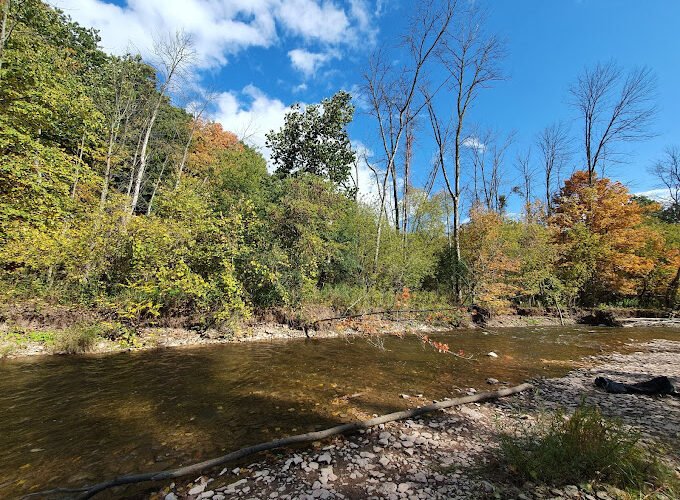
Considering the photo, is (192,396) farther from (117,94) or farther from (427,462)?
(117,94)

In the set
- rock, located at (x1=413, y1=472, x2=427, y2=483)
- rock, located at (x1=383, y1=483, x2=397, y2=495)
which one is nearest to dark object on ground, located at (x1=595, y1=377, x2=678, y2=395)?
rock, located at (x1=413, y1=472, x2=427, y2=483)

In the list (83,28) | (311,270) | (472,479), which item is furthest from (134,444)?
(83,28)

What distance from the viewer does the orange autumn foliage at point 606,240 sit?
2234 centimetres

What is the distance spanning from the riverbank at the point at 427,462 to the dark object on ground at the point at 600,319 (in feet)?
55.7

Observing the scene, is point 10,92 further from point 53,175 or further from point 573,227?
point 573,227

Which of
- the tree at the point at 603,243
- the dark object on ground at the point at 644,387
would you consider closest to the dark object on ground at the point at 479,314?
the tree at the point at 603,243

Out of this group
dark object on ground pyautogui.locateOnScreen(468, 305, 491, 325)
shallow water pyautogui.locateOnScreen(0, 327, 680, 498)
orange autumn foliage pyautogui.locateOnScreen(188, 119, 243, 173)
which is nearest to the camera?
shallow water pyautogui.locateOnScreen(0, 327, 680, 498)

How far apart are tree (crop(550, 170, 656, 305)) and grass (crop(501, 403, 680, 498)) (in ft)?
76.8

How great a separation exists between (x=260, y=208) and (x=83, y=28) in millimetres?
22044

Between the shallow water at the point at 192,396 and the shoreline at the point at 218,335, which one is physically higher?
the shoreline at the point at 218,335

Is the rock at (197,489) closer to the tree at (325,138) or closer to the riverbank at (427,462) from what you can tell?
the riverbank at (427,462)

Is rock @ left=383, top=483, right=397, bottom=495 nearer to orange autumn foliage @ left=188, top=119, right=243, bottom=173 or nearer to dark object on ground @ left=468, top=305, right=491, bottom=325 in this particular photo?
dark object on ground @ left=468, top=305, right=491, bottom=325

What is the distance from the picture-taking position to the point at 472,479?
130 inches

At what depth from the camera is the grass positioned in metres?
2.93
